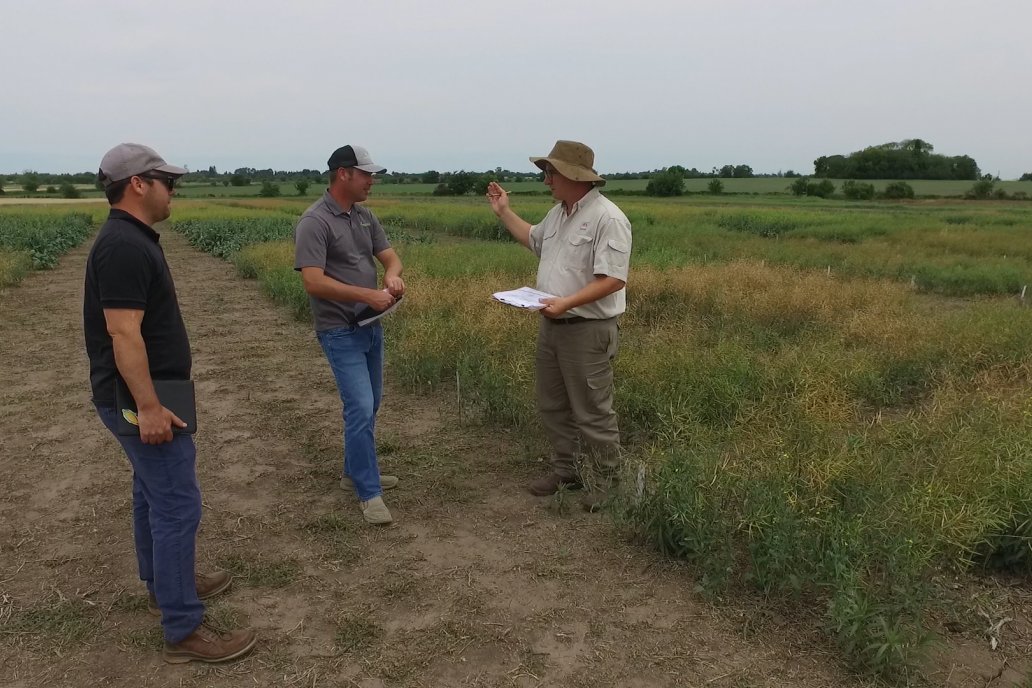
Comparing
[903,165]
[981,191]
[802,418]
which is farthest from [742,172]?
[802,418]

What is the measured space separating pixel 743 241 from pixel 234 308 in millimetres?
13256

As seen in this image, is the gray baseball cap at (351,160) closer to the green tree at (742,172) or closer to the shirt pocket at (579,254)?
the shirt pocket at (579,254)

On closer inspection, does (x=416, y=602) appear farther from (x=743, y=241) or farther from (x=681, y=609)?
(x=743, y=241)

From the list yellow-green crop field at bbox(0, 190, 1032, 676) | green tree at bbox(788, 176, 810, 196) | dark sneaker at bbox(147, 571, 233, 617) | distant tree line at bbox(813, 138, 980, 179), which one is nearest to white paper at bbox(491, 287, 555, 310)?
yellow-green crop field at bbox(0, 190, 1032, 676)

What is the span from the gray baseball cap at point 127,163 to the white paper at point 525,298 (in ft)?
5.71

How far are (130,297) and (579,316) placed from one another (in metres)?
2.14

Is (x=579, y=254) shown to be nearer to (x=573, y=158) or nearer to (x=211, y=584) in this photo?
(x=573, y=158)

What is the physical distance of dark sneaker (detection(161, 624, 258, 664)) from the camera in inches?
101

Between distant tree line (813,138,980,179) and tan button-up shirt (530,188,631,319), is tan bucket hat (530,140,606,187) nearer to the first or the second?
tan button-up shirt (530,188,631,319)

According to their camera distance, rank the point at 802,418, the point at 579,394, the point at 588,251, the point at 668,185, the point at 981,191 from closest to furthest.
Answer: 1. the point at 588,251
2. the point at 579,394
3. the point at 802,418
4. the point at 981,191
5. the point at 668,185

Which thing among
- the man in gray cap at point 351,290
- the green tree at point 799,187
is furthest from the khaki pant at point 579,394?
the green tree at point 799,187

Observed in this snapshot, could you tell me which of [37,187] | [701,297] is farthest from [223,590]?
[37,187]

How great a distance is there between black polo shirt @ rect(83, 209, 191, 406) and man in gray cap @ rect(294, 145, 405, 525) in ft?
3.13

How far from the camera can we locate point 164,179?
7.75 ft
